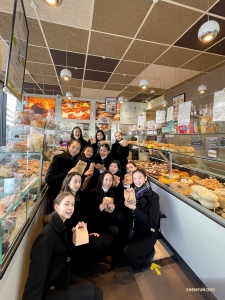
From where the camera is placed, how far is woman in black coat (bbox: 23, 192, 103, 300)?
1.21 meters

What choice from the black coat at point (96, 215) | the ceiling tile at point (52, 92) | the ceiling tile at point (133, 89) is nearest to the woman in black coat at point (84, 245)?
the black coat at point (96, 215)

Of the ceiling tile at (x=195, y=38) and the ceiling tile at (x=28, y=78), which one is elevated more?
the ceiling tile at (x=28, y=78)

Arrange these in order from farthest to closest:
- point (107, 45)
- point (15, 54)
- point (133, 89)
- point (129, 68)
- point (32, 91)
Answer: point (32, 91) < point (133, 89) < point (129, 68) < point (107, 45) < point (15, 54)

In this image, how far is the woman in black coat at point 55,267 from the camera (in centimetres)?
121

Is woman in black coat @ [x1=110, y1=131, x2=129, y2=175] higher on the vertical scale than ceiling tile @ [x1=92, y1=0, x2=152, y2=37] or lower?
lower

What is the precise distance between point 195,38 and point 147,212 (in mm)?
3425

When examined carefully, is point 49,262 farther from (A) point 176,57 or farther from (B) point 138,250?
(A) point 176,57

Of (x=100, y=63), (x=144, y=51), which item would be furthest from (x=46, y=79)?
(x=144, y=51)

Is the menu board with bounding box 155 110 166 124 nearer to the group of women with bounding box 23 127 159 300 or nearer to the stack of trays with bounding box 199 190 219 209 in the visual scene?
the group of women with bounding box 23 127 159 300

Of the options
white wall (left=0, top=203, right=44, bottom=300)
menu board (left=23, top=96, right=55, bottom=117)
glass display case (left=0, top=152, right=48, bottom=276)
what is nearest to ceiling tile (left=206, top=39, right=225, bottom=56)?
glass display case (left=0, top=152, right=48, bottom=276)

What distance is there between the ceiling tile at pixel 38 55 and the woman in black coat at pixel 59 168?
2646 mm

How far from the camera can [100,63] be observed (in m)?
4.30

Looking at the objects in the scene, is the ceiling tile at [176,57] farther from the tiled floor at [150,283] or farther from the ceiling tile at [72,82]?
the tiled floor at [150,283]

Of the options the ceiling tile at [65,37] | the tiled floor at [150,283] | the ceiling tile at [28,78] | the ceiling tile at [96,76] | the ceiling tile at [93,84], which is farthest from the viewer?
the ceiling tile at [93,84]
